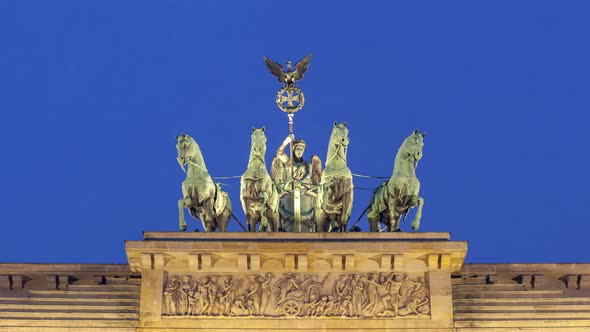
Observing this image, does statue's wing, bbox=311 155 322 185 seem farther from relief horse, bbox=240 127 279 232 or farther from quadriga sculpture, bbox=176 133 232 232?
quadriga sculpture, bbox=176 133 232 232

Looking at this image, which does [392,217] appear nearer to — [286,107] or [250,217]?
[250,217]

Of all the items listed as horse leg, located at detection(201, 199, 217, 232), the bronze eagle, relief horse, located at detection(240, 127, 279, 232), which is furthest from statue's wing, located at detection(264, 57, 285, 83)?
horse leg, located at detection(201, 199, 217, 232)

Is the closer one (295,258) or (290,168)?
(295,258)

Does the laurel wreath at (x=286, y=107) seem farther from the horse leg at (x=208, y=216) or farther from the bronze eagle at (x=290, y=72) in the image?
the horse leg at (x=208, y=216)

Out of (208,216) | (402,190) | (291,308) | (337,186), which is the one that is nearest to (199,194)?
(208,216)

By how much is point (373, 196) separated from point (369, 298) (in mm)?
2526

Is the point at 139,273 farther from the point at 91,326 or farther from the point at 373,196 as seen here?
the point at 373,196

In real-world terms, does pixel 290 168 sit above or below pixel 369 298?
above

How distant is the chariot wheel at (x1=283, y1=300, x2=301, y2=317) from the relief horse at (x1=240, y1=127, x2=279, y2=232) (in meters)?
1.89

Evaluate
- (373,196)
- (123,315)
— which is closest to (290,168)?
(373,196)

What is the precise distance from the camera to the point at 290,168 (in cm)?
4466

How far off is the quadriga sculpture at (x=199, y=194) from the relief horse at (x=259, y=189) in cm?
47

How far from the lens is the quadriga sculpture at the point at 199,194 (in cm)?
4206

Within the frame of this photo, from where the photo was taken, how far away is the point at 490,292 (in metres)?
41.6
